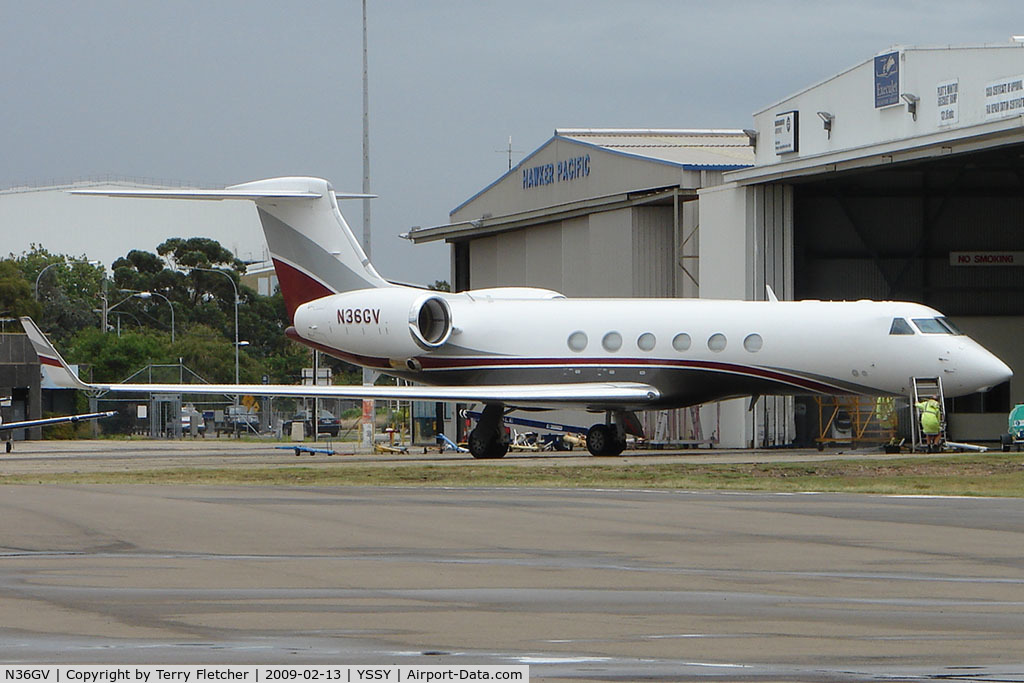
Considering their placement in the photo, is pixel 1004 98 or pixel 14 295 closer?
pixel 1004 98

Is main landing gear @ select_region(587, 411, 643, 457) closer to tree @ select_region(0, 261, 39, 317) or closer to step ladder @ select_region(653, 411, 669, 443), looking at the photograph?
step ladder @ select_region(653, 411, 669, 443)

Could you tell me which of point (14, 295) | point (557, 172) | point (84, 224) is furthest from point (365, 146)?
point (84, 224)

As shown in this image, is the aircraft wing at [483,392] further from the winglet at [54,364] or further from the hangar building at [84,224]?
the hangar building at [84,224]

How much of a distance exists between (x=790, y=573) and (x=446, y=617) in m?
3.08

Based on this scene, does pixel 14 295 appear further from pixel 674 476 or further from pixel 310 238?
pixel 674 476

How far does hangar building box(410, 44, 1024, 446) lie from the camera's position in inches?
1216

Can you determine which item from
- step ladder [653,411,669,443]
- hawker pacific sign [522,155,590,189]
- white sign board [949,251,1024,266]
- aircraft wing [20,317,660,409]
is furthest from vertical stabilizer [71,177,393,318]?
white sign board [949,251,1024,266]

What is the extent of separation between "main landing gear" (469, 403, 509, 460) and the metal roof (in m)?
10.5

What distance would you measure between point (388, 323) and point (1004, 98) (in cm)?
1341

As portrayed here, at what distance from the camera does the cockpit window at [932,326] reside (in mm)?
29047

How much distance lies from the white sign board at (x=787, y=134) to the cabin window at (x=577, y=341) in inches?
290

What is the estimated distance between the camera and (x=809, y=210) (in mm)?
39219

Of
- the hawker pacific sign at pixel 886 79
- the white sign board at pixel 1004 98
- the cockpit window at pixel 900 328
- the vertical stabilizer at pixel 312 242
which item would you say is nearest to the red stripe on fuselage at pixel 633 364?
the cockpit window at pixel 900 328

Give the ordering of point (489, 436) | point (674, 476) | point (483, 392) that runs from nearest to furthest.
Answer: point (674, 476) → point (483, 392) → point (489, 436)
